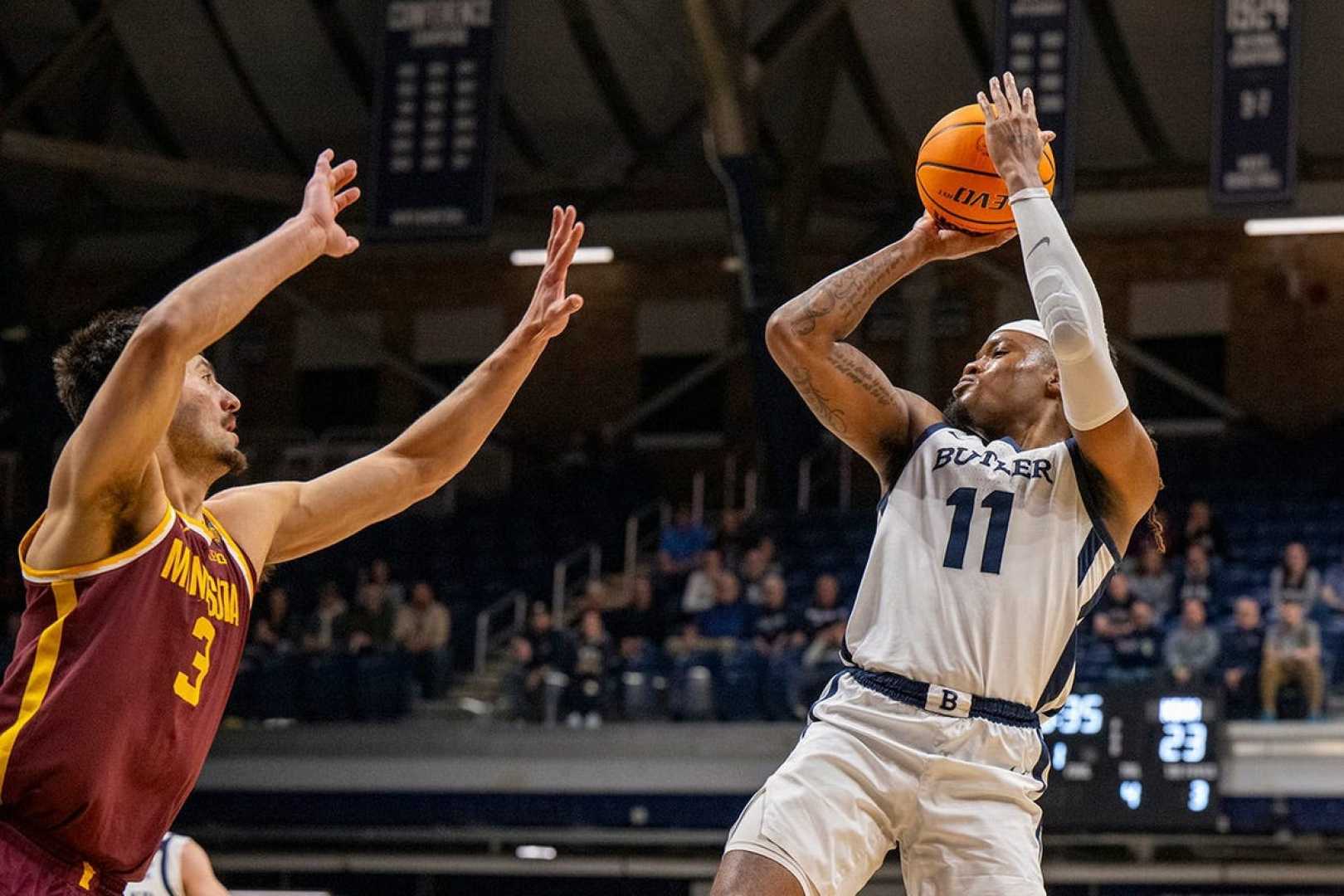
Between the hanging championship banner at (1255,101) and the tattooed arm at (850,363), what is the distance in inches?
427

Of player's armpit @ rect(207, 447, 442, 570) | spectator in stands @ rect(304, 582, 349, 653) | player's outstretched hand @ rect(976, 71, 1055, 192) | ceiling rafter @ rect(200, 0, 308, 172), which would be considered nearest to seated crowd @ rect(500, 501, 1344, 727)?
spectator in stands @ rect(304, 582, 349, 653)

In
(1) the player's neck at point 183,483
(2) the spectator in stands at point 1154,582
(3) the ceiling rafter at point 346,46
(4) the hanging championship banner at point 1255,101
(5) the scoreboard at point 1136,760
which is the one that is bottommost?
(5) the scoreboard at point 1136,760

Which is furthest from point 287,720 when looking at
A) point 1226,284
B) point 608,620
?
point 1226,284

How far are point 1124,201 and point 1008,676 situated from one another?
61.6 feet

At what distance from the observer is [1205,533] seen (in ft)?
57.5

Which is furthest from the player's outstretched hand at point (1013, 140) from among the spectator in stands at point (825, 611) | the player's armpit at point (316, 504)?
the spectator in stands at point (825, 611)

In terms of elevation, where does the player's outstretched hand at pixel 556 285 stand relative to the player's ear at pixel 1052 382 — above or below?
above

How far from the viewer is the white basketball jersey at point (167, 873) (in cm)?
768

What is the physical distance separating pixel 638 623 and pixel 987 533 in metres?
13.0

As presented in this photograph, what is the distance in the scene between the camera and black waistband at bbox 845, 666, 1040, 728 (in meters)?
5.11

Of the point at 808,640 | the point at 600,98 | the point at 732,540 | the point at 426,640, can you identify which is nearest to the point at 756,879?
the point at 808,640

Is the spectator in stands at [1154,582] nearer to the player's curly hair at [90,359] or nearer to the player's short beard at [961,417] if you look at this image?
the player's short beard at [961,417]

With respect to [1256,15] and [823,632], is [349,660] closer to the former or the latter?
[823,632]

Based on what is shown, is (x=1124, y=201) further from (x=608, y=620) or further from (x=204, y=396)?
(x=204, y=396)
